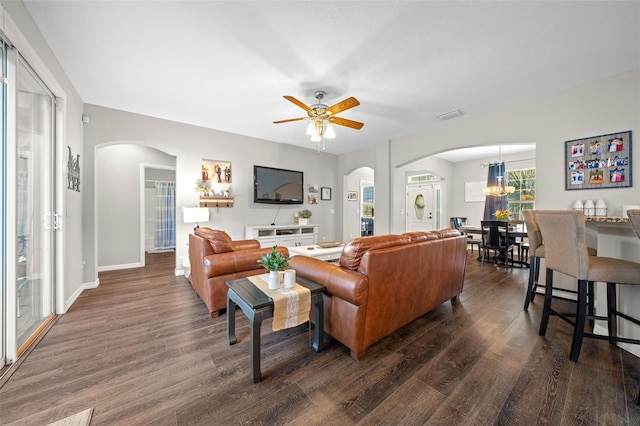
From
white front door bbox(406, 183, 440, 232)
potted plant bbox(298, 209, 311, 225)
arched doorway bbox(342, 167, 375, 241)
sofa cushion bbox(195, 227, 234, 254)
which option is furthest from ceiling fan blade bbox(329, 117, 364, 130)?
white front door bbox(406, 183, 440, 232)

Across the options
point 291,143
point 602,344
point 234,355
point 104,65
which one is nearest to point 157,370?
point 234,355

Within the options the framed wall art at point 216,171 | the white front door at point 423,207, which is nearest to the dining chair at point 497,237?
the white front door at point 423,207

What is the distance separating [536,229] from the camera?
9.04ft

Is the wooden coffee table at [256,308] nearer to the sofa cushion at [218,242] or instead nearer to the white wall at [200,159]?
the sofa cushion at [218,242]

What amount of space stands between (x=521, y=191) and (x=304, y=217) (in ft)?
19.7

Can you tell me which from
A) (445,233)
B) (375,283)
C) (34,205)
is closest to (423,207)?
(445,233)

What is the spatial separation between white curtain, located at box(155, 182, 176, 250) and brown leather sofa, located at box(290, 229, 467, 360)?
583 centimetres

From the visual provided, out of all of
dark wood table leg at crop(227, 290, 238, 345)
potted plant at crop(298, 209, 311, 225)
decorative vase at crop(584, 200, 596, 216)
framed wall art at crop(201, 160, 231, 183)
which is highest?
framed wall art at crop(201, 160, 231, 183)

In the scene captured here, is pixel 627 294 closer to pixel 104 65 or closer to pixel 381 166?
pixel 381 166

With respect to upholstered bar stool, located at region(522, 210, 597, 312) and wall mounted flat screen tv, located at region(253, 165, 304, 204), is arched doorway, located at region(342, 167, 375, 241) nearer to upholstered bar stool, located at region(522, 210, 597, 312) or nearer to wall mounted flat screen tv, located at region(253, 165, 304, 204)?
wall mounted flat screen tv, located at region(253, 165, 304, 204)

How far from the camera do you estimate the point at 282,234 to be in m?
5.44

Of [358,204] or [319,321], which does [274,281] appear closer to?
[319,321]

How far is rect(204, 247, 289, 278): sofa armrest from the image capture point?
A: 2504mm

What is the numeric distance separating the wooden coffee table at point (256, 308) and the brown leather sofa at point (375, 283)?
110mm
